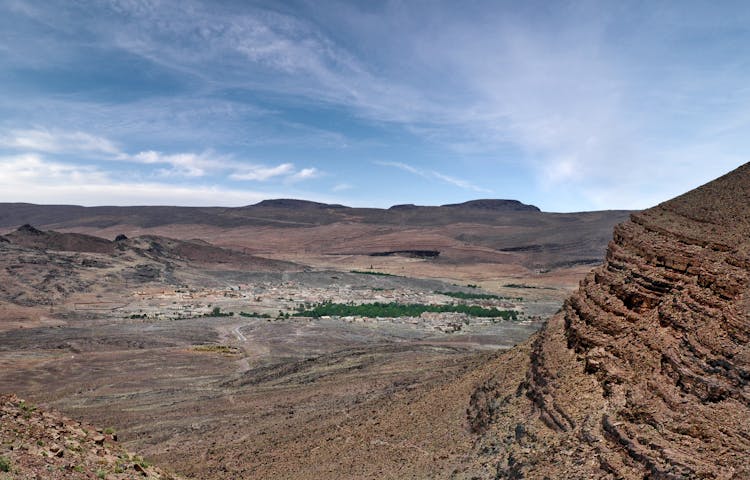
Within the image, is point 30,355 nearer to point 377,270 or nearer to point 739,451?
point 739,451

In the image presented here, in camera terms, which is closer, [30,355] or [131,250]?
[30,355]

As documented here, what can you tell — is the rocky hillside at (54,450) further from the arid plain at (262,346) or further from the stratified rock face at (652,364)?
the stratified rock face at (652,364)

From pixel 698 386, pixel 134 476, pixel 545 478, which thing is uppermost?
pixel 698 386

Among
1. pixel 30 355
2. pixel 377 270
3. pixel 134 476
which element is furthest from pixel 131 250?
pixel 134 476

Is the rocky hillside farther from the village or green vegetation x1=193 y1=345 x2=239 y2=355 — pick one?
the village

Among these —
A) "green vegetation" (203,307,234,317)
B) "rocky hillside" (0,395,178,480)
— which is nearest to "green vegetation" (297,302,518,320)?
"green vegetation" (203,307,234,317)

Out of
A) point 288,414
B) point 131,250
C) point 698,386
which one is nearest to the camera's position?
point 698,386

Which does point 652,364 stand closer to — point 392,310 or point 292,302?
point 392,310
